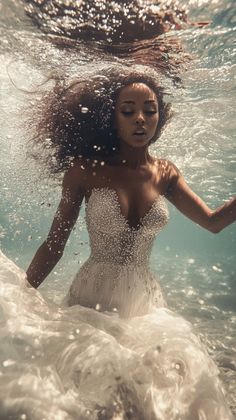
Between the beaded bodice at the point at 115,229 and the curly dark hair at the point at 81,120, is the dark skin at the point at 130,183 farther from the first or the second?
the curly dark hair at the point at 81,120

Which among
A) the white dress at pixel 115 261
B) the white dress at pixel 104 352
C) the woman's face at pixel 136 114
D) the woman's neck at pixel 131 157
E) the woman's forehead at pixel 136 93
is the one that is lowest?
the white dress at pixel 104 352

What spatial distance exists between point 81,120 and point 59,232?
166cm

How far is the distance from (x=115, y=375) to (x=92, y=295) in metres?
1.37

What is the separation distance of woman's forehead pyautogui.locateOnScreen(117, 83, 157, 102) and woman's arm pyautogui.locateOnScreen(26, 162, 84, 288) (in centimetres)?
101

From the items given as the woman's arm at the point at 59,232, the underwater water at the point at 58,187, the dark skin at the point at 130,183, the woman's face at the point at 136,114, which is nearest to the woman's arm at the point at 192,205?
the dark skin at the point at 130,183

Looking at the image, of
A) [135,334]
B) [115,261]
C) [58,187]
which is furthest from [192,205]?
[58,187]

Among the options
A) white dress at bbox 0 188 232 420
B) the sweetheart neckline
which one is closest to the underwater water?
white dress at bbox 0 188 232 420

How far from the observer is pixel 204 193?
115 ft

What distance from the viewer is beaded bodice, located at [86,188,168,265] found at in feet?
11.4

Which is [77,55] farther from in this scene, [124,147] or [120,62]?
[124,147]

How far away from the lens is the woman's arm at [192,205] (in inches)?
151

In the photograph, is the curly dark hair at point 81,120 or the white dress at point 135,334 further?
the curly dark hair at point 81,120

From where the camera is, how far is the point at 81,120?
4324mm

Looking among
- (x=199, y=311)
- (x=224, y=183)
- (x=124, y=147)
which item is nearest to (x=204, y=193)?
(x=224, y=183)
